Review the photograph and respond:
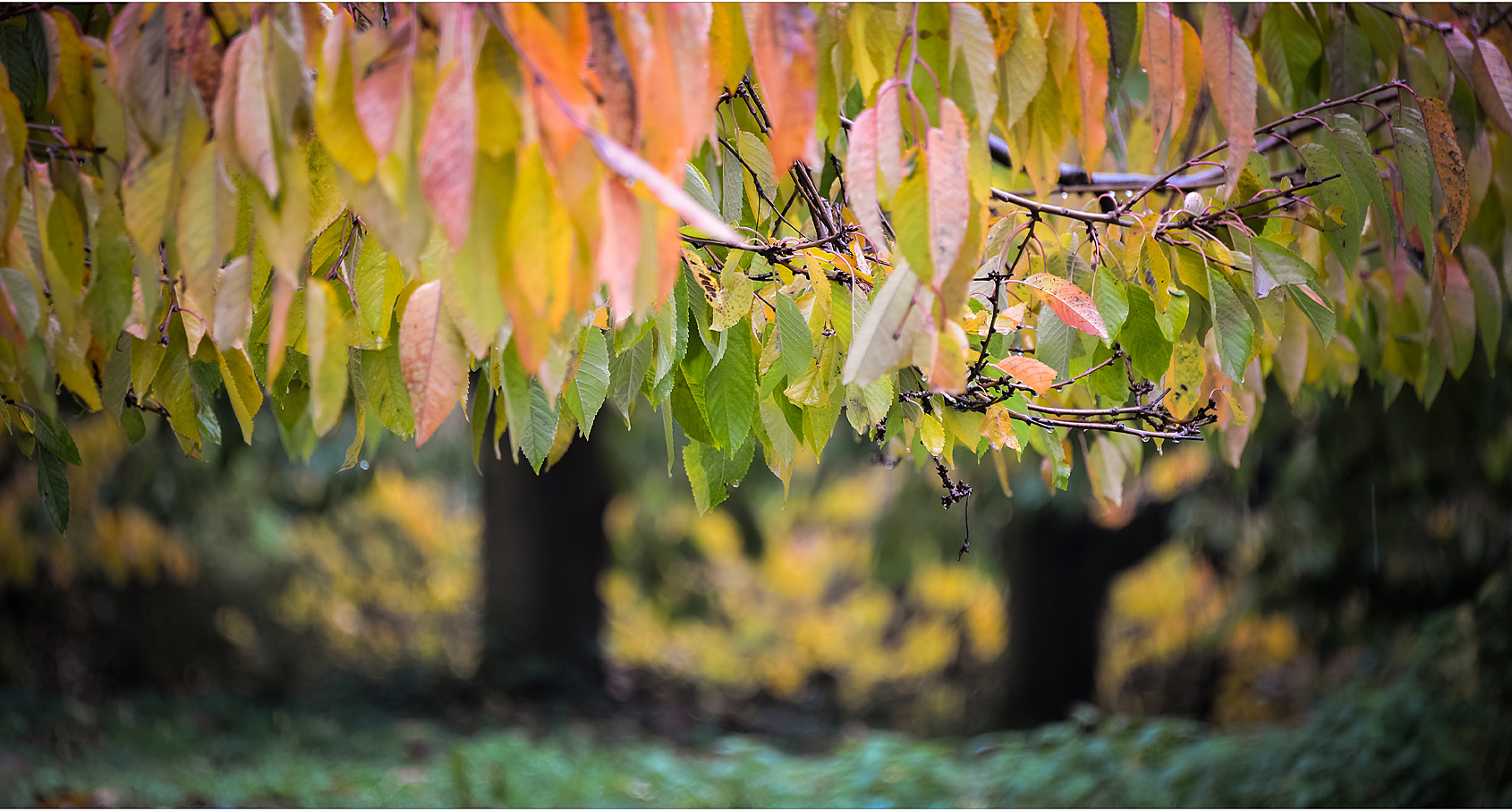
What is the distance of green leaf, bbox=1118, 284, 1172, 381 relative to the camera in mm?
1263

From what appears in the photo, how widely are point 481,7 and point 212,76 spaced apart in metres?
0.30

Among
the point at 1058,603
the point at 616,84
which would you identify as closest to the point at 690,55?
the point at 616,84

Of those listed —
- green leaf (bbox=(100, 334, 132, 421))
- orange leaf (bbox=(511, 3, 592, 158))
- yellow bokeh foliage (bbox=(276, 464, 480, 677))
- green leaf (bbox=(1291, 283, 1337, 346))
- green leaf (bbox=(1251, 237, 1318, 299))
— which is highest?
orange leaf (bbox=(511, 3, 592, 158))

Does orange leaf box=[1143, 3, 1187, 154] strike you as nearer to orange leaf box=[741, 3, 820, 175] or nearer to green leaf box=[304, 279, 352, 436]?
orange leaf box=[741, 3, 820, 175]

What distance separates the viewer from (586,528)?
6.95m

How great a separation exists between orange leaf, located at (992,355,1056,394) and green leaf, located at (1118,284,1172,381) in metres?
0.19

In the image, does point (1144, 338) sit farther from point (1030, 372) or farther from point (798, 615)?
point (798, 615)

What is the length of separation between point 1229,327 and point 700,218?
93 cm

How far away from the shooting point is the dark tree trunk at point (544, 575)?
639 cm

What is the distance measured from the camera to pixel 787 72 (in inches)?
31.6

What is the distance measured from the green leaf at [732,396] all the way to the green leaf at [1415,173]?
103 centimetres

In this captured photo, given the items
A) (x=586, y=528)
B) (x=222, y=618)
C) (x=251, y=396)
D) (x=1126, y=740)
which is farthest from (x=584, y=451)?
(x=251, y=396)

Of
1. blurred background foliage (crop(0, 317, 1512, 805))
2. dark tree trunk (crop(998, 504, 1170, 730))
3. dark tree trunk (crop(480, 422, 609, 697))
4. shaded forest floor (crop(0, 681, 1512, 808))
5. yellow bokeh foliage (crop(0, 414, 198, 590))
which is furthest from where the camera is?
dark tree trunk (crop(480, 422, 609, 697))

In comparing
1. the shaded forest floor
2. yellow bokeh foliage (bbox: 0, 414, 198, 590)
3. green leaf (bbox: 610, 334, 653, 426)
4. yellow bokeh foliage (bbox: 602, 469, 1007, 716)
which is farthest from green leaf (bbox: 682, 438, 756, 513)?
yellow bokeh foliage (bbox: 602, 469, 1007, 716)
